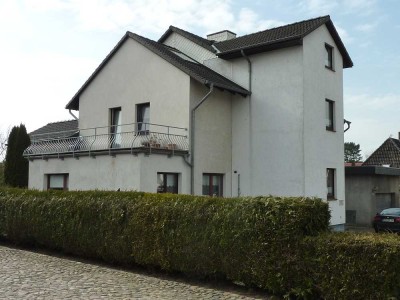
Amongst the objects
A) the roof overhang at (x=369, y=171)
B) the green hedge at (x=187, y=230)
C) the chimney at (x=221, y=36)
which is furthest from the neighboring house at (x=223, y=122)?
the green hedge at (x=187, y=230)

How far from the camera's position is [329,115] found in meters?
18.8

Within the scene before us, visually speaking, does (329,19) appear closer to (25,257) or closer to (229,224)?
(229,224)

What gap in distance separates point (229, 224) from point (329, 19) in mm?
13676

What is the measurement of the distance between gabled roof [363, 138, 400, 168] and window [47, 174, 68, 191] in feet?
79.2

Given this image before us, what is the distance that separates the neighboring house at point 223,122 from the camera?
52.6 feet

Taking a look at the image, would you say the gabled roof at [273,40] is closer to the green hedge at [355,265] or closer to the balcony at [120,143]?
the balcony at [120,143]

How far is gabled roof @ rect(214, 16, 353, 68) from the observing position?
55.3 feet

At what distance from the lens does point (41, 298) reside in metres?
6.77

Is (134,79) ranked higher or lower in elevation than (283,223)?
higher

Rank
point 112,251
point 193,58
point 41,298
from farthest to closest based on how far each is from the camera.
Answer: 1. point 193,58
2. point 112,251
3. point 41,298

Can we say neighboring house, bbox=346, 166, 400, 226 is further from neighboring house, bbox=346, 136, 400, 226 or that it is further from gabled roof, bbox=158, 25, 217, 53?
gabled roof, bbox=158, 25, 217, 53

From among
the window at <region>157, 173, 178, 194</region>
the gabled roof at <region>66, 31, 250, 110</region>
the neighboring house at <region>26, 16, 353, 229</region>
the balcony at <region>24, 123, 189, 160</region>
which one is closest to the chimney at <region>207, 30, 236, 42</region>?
the neighboring house at <region>26, 16, 353, 229</region>

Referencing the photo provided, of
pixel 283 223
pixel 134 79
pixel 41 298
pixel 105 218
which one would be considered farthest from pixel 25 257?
pixel 134 79

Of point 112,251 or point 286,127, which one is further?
point 286,127
